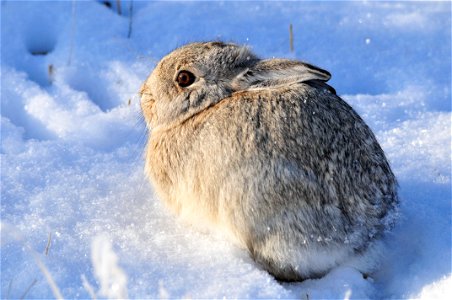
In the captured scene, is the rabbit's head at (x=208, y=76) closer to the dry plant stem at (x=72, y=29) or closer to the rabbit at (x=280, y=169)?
the rabbit at (x=280, y=169)

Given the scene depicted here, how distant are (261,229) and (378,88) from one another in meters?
2.24

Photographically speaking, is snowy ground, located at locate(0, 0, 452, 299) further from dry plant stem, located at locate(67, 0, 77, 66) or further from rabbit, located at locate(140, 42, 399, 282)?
rabbit, located at locate(140, 42, 399, 282)

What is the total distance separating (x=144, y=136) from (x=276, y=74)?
1.32 metres

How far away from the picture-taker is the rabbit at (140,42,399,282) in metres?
3.25

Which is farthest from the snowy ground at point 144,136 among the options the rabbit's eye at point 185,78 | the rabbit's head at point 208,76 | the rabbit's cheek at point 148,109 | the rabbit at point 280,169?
the rabbit's eye at point 185,78

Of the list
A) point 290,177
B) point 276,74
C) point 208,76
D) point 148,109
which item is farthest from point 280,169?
point 148,109

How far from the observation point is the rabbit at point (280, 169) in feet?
10.7

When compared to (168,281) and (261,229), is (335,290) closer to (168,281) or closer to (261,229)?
(261,229)

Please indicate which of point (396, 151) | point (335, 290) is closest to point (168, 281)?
point (335, 290)

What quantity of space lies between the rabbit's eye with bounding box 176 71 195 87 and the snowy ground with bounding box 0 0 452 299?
66 cm

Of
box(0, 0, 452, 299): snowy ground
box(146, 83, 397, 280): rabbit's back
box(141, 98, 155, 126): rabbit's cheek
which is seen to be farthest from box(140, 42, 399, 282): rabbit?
box(141, 98, 155, 126): rabbit's cheek

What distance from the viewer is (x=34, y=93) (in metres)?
4.89

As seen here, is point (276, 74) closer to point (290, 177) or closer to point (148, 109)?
point (290, 177)

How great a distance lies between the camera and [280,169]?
324 centimetres
